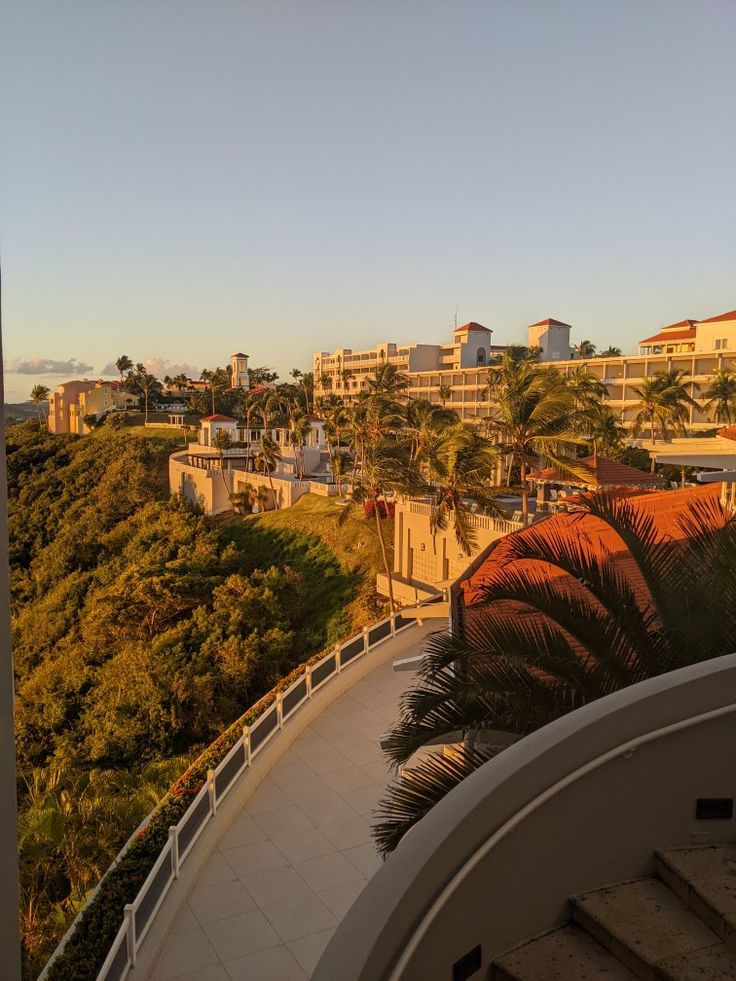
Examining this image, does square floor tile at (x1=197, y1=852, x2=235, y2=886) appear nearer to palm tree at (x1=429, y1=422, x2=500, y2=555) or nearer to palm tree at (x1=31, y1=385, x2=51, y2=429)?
palm tree at (x1=429, y1=422, x2=500, y2=555)

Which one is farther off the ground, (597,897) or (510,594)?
(510,594)

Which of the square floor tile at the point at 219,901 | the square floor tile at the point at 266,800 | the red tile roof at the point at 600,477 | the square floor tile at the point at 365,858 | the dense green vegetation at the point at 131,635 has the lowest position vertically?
the dense green vegetation at the point at 131,635

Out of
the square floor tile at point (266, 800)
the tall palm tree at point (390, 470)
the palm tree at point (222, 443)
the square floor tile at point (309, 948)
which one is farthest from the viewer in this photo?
the palm tree at point (222, 443)

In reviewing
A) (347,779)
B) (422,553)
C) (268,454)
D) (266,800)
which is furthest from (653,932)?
(268,454)

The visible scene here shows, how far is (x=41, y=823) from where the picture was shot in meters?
11.2

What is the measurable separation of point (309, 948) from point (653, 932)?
6.05 meters

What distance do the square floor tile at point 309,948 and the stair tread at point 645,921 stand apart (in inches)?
212

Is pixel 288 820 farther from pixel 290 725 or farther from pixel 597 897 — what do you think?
pixel 597 897

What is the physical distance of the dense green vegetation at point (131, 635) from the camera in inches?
530

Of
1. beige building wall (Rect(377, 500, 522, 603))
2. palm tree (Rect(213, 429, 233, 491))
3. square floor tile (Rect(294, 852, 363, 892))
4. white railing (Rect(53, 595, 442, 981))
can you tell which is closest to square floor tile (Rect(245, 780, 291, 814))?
white railing (Rect(53, 595, 442, 981))

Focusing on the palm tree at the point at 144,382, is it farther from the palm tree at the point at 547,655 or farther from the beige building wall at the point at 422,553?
the palm tree at the point at 547,655

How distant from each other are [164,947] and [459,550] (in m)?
20.4

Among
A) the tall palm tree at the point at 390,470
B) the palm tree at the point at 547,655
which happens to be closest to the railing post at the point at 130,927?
the palm tree at the point at 547,655

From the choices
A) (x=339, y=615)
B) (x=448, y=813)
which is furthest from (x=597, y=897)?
(x=339, y=615)
